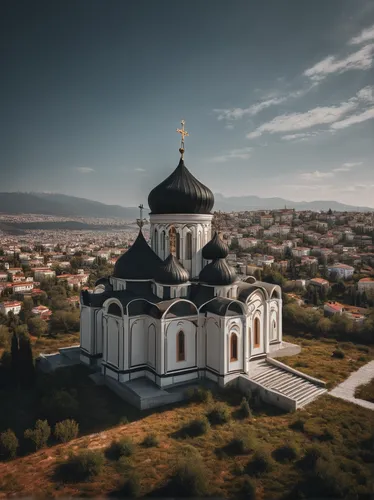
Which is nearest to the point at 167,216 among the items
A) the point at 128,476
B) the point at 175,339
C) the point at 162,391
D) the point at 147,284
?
the point at 147,284

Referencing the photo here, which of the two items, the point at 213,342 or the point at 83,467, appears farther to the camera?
the point at 213,342

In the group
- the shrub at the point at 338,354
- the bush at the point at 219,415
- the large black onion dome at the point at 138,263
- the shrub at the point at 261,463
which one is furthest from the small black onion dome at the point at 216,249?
the shrub at the point at 261,463

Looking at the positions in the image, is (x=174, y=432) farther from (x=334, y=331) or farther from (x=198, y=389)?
(x=334, y=331)

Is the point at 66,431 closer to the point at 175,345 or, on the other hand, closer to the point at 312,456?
the point at 175,345

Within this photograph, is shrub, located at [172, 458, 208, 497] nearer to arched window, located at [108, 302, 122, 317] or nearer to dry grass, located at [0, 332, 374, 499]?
dry grass, located at [0, 332, 374, 499]

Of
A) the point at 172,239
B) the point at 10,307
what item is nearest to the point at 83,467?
the point at 172,239

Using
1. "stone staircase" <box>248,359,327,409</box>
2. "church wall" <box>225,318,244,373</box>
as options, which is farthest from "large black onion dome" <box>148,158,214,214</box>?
"stone staircase" <box>248,359,327,409</box>
